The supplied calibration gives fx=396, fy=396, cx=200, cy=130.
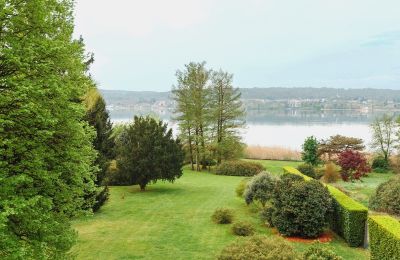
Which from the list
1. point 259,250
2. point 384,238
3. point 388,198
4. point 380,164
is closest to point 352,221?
point 384,238

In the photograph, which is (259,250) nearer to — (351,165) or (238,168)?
(351,165)

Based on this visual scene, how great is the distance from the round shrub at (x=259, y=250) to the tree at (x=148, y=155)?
16.1 m

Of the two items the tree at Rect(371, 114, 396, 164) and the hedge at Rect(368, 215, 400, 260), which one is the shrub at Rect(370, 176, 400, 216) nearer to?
the hedge at Rect(368, 215, 400, 260)

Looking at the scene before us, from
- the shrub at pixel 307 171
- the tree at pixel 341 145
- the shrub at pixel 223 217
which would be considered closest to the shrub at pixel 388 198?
the shrub at pixel 223 217

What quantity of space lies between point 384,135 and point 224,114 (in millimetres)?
22244

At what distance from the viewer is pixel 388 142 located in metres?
52.3

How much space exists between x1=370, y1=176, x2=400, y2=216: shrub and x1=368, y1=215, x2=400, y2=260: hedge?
19.1 feet

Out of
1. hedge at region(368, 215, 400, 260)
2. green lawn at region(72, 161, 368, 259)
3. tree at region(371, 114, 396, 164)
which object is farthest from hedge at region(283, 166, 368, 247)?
tree at region(371, 114, 396, 164)

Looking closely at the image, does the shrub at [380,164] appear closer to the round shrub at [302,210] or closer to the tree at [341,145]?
the tree at [341,145]

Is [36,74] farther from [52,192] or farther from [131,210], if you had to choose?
[131,210]

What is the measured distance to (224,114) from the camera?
5056cm

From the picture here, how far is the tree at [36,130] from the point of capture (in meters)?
9.72

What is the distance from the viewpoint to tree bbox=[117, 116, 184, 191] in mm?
29328

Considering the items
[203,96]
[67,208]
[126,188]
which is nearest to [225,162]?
[203,96]
